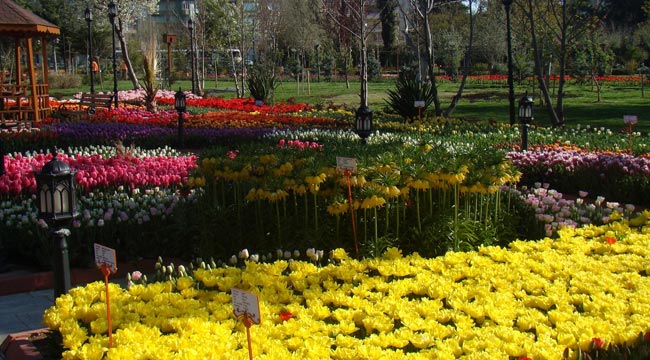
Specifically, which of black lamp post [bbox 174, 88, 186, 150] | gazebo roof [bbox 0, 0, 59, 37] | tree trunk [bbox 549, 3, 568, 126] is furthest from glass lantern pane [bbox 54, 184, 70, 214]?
gazebo roof [bbox 0, 0, 59, 37]

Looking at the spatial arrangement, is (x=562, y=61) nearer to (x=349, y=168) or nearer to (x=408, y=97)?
(x=408, y=97)

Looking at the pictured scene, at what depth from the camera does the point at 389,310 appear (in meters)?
4.11

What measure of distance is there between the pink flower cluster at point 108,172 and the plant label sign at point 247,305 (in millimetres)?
5129

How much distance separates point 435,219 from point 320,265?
1260 mm

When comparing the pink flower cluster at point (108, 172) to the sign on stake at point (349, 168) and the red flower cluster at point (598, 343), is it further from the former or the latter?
the red flower cluster at point (598, 343)

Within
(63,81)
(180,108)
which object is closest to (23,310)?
(180,108)

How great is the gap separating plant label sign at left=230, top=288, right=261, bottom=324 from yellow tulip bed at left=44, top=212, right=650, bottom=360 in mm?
390

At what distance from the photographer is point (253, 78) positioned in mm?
25438

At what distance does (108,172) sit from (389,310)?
547 cm

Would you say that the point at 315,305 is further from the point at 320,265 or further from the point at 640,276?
the point at 640,276

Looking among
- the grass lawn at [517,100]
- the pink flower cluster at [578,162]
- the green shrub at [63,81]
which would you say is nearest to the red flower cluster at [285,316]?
the pink flower cluster at [578,162]

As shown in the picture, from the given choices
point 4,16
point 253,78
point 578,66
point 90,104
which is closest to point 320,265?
point 4,16

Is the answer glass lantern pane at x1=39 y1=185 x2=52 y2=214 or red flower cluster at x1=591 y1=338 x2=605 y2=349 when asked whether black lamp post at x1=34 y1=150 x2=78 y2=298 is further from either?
red flower cluster at x1=591 y1=338 x2=605 y2=349

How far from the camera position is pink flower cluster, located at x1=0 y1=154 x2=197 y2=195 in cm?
822
